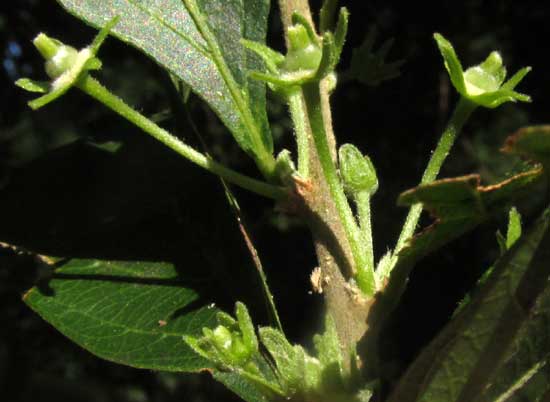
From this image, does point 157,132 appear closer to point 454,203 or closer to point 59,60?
point 59,60

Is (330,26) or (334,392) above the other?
(330,26)

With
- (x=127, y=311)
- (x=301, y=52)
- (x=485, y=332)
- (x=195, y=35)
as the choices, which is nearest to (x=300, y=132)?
(x=301, y=52)

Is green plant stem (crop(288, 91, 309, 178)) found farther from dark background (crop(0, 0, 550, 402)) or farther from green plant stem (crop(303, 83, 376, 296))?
dark background (crop(0, 0, 550, 402))

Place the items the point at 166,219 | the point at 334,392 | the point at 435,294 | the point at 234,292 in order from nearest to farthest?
1. the point at 334,392
2. the point at 234,292
3. the point at 166,219
4. the point at 435,294

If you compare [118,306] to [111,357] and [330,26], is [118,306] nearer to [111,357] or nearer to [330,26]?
[111,357]

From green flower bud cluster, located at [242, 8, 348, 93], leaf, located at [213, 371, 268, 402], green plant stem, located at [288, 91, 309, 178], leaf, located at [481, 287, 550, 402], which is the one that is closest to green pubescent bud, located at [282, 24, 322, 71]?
green flower bud cluster, located at [242, 8, 348, 93]

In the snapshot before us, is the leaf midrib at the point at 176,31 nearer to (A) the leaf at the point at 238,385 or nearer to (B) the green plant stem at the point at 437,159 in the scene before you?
(B) the green plant stem at the point at 437,159

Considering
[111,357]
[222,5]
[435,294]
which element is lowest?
[435,294]

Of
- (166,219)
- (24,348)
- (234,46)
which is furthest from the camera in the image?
(24,348)

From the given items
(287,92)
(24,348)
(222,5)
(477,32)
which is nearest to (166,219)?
(222,5)
